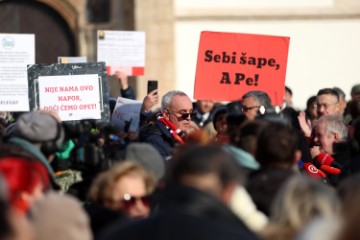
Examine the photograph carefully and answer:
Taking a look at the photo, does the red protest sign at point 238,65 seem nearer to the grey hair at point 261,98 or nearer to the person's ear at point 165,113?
the person's ear at point 165,113

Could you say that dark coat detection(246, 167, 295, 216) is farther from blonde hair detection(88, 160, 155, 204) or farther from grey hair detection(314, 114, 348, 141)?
grey hair detection(314, 114, 348, 141)

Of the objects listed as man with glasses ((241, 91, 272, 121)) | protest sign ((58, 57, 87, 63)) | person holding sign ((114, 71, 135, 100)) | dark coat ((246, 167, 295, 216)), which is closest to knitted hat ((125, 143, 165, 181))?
dark coat ((246, 167, 295, 216))

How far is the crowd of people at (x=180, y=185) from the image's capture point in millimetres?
4621

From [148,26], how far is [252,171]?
50.1 feet

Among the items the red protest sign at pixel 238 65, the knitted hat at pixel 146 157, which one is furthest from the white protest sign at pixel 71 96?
the knitted hat at pixel 146 157

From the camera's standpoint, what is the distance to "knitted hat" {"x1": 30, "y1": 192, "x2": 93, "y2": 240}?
16.7ft

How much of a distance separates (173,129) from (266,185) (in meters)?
3.05

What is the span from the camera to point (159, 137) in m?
9.22

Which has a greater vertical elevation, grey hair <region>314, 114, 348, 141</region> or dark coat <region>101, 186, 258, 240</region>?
dark coat <region>101, 186, 258, 240</region>

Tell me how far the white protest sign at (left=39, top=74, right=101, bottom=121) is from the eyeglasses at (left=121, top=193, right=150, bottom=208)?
13.8 ft

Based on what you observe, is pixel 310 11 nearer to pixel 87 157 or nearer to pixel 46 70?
pixel 46 70

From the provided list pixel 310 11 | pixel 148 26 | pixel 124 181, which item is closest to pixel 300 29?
pixel 310 11

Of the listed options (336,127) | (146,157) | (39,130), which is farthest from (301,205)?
(336,127)

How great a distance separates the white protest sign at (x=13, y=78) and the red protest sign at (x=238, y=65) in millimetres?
1639
